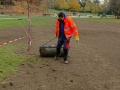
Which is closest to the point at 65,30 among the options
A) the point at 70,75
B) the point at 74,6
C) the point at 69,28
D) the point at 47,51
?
the point at 69,28

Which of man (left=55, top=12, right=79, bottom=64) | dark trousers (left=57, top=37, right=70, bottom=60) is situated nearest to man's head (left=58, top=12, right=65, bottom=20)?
man (left=55, top=12, right=79, bottom=64)

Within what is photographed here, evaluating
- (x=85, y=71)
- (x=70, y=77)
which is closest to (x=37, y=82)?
(x=70, y=77)

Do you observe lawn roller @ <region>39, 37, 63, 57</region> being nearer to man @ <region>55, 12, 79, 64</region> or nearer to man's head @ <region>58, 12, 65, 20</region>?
man @ <region>55, 12, 79, 64</region>

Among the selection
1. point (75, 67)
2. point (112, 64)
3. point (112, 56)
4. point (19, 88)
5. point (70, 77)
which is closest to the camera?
point (19, 88)

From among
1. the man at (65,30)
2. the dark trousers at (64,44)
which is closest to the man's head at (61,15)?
the man at (65,30)

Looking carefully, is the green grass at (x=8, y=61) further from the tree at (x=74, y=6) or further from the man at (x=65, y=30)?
the tree at (x=74, y=6)

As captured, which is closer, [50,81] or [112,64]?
[50,81]

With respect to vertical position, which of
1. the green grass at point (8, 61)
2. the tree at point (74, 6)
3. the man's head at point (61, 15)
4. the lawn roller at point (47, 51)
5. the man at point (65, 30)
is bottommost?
the tree at point (74, 6)

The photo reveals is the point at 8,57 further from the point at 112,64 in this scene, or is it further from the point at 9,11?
the point at 9,11

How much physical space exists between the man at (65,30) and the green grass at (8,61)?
156cm

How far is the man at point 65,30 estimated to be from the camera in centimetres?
1030

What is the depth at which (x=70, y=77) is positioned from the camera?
27.1 ft

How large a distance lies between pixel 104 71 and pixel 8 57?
Result: 371 centimetres

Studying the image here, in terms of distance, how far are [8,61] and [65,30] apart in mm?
2229
